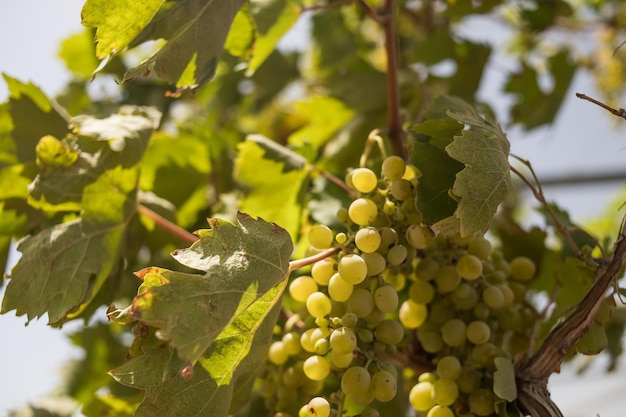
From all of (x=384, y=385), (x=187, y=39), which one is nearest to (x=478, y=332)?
(x=384, y=385)

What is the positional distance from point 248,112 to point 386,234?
1019 mm

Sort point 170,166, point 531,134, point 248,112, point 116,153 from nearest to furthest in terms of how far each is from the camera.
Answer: point 116,153, point 170,166, point 531,134, point 248,112

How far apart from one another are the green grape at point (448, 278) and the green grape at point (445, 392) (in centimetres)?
9

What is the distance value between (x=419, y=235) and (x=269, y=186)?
1.07 feet

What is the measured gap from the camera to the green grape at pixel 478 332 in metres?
0.62

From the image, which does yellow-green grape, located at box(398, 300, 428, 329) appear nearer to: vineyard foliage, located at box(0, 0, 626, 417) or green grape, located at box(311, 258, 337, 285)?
vineyard foliage, located at box(0, 0, 626, 417)

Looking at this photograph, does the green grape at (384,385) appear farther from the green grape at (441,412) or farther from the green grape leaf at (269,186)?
the green grape leaf at (269,186)

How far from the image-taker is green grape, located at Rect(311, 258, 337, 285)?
59 centimetres

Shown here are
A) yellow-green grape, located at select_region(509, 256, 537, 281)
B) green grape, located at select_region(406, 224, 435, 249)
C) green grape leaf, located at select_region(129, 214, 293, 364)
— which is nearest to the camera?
green grape leaf, located at select_region(129, 214, 293, 364)

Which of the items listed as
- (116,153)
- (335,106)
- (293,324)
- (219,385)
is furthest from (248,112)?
(219,385)

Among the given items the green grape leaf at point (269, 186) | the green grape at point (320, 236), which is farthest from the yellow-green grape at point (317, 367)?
the green grape leaf at point (269, 186)

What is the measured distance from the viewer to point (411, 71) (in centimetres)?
Answer: 115

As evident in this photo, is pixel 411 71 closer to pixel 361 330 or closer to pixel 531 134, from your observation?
pixel 531 134

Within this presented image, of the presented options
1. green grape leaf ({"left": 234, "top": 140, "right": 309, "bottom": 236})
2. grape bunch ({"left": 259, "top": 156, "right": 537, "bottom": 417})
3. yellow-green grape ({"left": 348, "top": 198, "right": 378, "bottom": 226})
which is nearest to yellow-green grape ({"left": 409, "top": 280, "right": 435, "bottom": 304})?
grape bunch ({"left": 259, "top": 156, "right": 537, "bottom": 417})
